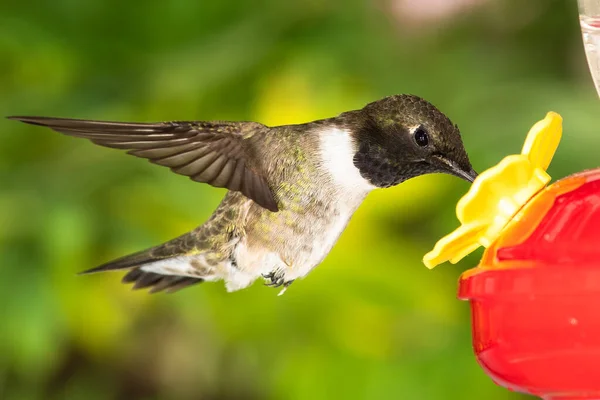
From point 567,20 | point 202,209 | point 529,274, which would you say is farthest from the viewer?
point 567,20

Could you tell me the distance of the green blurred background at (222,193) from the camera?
3.19 m

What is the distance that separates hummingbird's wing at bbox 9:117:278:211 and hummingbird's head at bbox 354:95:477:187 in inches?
8.4

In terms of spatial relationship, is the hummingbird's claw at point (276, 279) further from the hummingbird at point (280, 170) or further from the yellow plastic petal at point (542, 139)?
the yellow plastic petal at point (542, 139)

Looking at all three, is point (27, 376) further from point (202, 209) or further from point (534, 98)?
point (534, 98)

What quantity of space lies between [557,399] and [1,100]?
8.70ft

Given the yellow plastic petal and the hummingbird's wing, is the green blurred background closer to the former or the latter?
the hummingbird's wing

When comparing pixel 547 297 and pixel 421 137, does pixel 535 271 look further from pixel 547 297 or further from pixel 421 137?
pixel 421 137

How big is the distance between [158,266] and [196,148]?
1.07 feet

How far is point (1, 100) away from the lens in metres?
3.54

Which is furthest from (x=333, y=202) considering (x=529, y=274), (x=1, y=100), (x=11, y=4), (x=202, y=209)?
(x=11, y=4)

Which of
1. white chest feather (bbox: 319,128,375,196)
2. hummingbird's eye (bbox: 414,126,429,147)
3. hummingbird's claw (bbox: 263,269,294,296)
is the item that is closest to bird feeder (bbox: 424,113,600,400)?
hummingbird's eye (bbox: 414,126,429,147)

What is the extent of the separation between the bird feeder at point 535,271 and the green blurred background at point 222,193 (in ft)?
4.93

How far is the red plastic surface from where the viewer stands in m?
1.37

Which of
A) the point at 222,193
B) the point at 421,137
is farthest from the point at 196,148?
the point at 222,193
